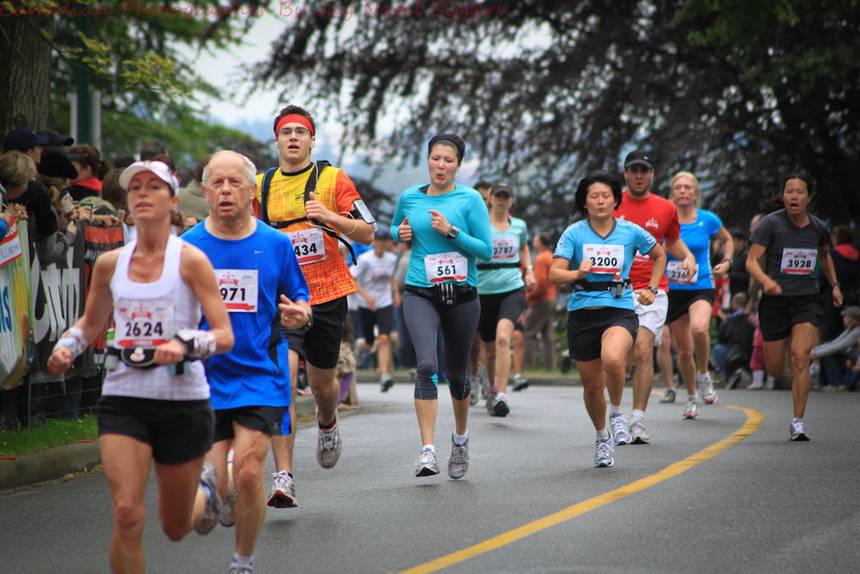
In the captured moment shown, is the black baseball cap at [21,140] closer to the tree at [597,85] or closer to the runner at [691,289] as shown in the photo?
the runner at [691,289]

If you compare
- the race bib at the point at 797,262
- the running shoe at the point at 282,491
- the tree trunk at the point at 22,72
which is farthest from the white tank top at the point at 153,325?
the tree trunk at the point at 22,72

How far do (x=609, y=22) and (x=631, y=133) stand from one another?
2025 mm

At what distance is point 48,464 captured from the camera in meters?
9.87

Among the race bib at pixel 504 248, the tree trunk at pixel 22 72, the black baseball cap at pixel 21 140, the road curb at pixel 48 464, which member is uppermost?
the tree trunk at pixel 22 72

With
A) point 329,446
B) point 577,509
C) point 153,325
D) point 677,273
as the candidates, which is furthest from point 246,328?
point 677,273

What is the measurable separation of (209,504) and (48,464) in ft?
14.3

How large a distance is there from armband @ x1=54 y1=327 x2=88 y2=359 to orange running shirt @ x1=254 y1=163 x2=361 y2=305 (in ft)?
9.66

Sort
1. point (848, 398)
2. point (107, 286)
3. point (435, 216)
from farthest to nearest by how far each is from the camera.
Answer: point (848, 398) < point (435, 216) < point (107, 286)

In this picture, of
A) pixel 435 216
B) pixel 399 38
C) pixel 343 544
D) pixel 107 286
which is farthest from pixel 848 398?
pixel 399 38

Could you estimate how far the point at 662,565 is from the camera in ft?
20.6

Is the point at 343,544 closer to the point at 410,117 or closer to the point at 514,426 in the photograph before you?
the point at 514,426

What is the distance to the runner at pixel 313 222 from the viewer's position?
330 inches

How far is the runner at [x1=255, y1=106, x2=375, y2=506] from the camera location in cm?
838

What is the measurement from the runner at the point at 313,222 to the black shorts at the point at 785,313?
4.23m
